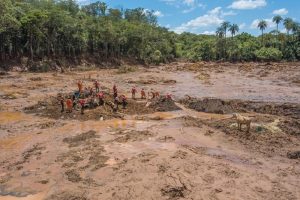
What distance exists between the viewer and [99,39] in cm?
7700

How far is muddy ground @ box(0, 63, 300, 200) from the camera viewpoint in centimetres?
1429

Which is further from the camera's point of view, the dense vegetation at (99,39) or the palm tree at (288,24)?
the palm tree at (288,24)

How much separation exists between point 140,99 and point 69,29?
35.8 m


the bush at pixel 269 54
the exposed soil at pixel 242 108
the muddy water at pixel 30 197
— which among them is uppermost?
the bush at pixel 269 54

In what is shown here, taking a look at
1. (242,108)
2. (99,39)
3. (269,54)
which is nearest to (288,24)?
(269,54)

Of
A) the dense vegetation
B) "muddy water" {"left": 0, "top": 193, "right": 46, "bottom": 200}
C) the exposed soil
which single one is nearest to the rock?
the exposed soil

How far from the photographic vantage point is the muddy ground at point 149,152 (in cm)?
1429

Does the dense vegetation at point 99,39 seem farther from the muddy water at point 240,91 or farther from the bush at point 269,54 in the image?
the muddy water at point 240,91

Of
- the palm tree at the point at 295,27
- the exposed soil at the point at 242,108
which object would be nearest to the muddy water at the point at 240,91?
the exposed soil at the point at 242,108

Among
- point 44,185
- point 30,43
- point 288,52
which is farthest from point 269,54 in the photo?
point 44,185

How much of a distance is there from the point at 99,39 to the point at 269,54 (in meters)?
46.3

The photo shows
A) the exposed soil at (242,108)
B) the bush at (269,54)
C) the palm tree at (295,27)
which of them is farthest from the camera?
the palm tree at (295,27)

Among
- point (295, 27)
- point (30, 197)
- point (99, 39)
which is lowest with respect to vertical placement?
point (30, 197)

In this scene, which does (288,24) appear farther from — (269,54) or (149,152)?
(149,152)
